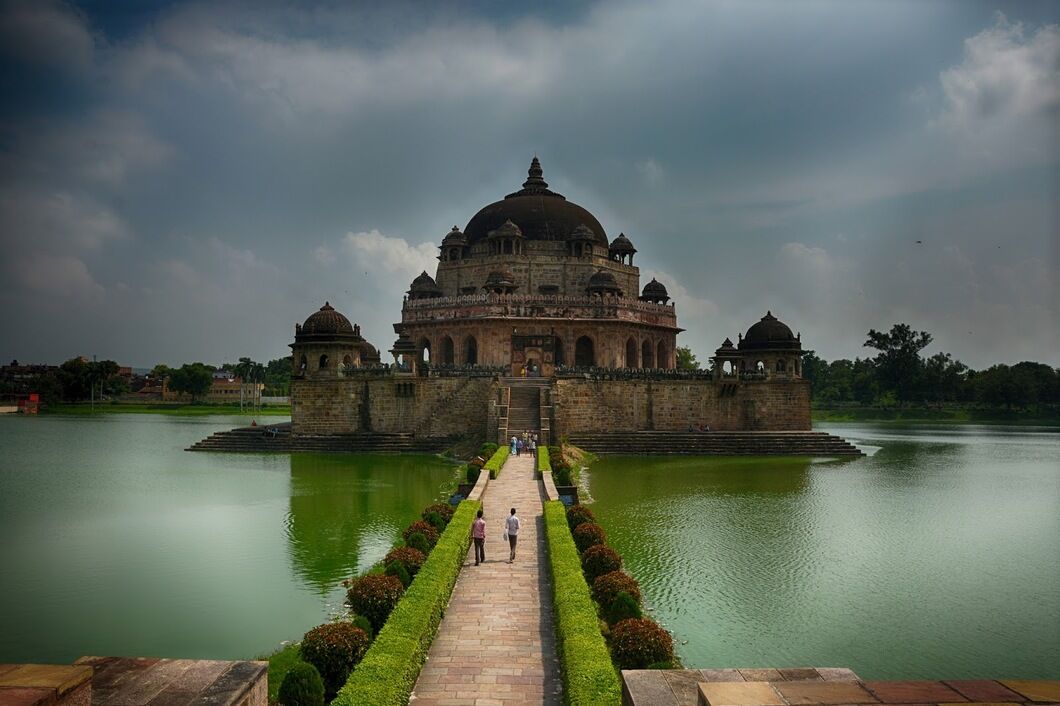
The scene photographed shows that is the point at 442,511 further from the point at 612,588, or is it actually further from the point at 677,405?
the point at 677,405

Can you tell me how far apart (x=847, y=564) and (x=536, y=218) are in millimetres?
32933

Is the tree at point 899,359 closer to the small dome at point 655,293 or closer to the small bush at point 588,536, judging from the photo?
the small dome at point 655,293

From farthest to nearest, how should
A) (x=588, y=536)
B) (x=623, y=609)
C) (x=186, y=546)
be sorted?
1. (x=186, y=546)
2. (x=588, y=536)
3. (x=623, y=609)

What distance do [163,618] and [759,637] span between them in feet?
28.3

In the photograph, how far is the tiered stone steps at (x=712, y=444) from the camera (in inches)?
1308

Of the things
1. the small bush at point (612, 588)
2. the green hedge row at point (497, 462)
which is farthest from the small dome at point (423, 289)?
the small bush at point (612, 588)

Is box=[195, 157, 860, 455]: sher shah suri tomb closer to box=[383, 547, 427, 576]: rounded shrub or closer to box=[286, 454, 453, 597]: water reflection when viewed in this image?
box=[286, 454, 453, 597]: water reflection

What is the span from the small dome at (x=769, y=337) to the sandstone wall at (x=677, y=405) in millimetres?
2308

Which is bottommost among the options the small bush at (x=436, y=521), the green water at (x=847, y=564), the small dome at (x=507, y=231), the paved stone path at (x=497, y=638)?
the green water at (x=847, y=564)

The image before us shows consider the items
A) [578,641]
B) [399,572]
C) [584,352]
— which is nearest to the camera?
[578,641]

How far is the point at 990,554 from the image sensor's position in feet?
52.3

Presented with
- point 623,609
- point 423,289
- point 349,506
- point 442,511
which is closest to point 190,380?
point 423,289

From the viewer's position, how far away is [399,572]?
1094cm

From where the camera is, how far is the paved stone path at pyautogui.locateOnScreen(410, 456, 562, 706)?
7715 mm
